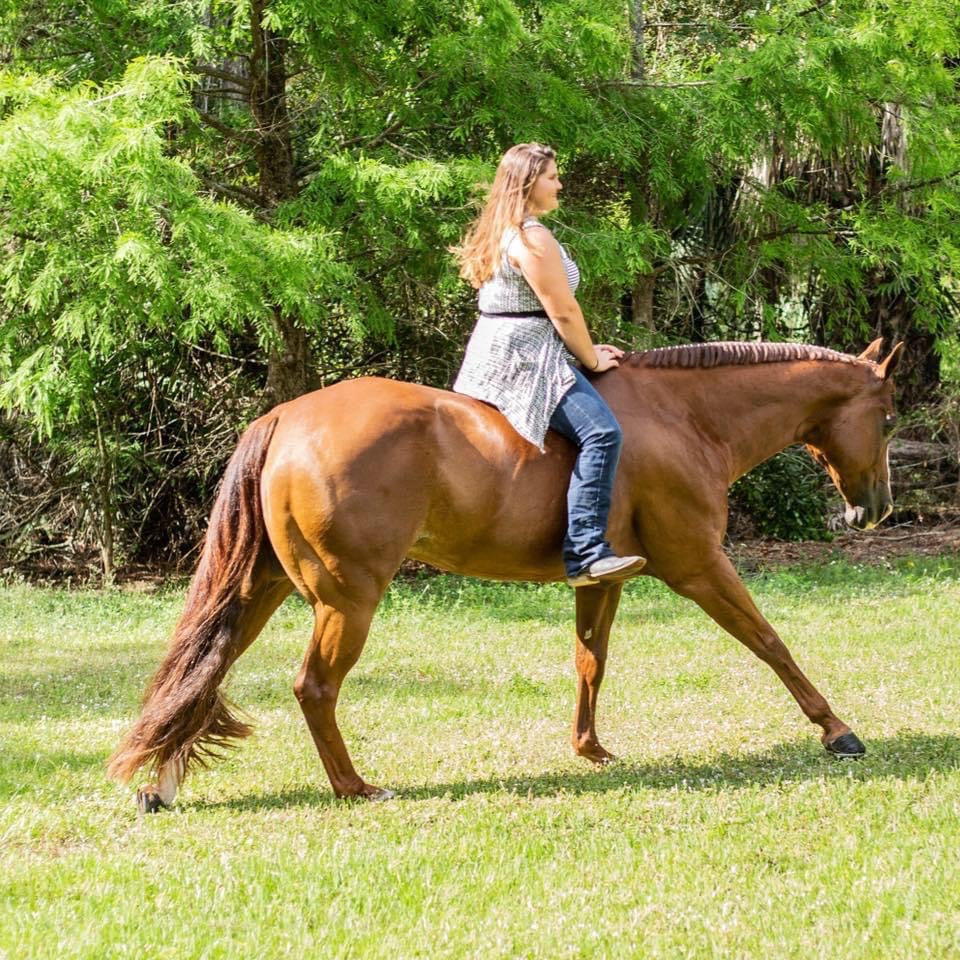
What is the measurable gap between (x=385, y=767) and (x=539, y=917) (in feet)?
7.34

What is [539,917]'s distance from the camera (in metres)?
3.92

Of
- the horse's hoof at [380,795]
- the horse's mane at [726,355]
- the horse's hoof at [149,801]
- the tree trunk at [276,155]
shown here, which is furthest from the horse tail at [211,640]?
the tree trunk at [276,155]

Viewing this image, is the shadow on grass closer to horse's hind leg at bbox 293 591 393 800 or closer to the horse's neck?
horse's hind leg at bbox 293 591 393 800

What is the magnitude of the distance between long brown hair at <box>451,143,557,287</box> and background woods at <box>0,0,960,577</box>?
206 centimetres

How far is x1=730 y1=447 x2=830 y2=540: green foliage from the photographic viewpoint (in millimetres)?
15766

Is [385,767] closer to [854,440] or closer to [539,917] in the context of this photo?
[539,917]

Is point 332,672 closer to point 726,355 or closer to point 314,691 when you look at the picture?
point 314,691

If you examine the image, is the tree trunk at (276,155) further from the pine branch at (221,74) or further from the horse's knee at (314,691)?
the horse's knee at (314,691)

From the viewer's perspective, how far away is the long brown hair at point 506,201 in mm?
5664

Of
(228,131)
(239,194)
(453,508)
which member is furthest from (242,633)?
(228,131)

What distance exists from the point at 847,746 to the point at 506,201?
3.01m

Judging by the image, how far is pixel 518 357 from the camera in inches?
224

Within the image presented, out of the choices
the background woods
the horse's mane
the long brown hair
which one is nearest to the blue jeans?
the horse's mane

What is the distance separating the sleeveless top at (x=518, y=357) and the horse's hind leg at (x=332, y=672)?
3.48 feet
